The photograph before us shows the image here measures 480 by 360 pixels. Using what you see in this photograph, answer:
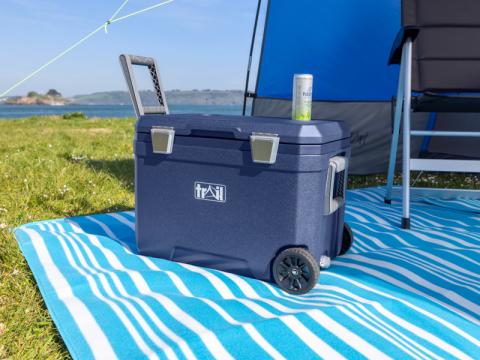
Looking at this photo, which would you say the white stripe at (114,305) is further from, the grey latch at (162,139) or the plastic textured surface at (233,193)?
the grey latch at (162,139)

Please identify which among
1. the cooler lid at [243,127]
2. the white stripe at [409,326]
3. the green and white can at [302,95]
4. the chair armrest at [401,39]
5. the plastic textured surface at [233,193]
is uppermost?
the chair armrest at [401,39]

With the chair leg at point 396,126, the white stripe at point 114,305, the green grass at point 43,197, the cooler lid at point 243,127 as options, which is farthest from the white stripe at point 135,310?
the chair leg at point 396,126

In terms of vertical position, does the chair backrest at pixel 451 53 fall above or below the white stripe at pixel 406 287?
above

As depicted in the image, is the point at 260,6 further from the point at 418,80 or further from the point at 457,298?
the point at 457,298

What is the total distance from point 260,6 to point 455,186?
1.84m

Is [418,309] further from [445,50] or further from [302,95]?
[445,50]

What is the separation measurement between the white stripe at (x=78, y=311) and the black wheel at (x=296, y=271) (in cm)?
52

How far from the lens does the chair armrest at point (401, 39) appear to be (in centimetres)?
207

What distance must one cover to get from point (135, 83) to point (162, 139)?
35 cm

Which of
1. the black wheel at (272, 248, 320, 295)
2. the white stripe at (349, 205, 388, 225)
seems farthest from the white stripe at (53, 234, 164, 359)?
the white stripe at (349, 205, 388, 225)

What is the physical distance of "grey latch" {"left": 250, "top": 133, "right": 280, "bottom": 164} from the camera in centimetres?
125

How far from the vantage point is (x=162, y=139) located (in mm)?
1412

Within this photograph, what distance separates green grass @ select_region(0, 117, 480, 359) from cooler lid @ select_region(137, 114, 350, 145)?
0.61m

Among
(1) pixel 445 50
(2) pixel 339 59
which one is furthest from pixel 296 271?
(2) pixel 339 59
